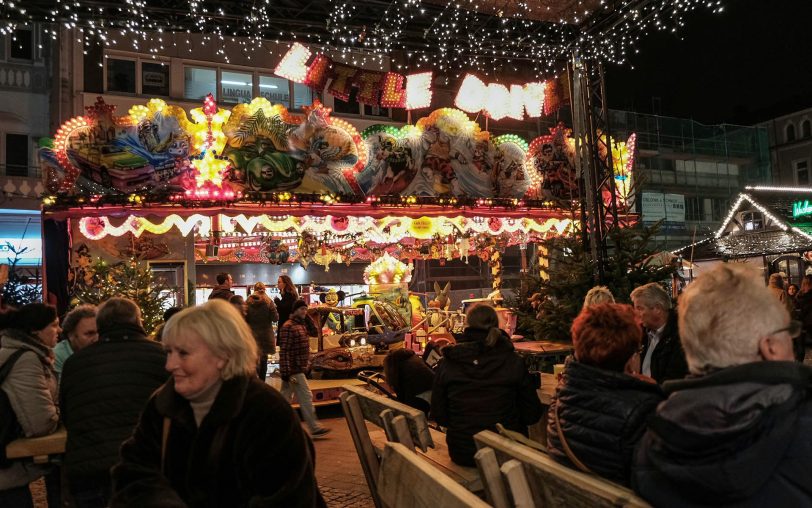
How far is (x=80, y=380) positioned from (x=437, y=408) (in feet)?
7.89

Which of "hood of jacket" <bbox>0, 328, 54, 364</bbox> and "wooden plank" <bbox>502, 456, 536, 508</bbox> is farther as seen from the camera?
"hood of jacket" <bbox>0, 328, 54, 364</bbox>

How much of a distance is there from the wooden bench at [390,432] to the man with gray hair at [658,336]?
1.53 metres

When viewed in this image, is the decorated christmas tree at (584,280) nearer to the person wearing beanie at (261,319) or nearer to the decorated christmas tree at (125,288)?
the person wearing beanie at (261,319)

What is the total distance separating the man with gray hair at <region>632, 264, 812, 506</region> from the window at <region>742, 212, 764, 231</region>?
23378mm

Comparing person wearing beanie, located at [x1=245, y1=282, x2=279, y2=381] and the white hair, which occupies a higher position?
the white hair

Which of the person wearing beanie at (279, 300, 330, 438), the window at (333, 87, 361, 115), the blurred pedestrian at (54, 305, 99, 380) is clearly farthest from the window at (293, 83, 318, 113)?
the blurred pedestrian at (54, 305, 99, 380)

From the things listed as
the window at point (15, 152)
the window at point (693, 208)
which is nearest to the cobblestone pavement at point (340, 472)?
the window at point (15, 152)

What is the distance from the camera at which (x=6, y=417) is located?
4.03 meters

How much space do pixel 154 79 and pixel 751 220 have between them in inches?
820

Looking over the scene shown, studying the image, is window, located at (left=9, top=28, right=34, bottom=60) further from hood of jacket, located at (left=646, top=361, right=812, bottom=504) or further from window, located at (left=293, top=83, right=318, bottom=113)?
hood of jacket, located at (left=646, top=361, right=812, bottom=504)

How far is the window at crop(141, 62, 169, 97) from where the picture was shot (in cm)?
1875

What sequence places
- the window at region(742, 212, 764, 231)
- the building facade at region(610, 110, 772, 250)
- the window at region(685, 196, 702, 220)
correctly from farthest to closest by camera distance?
the window at region(685, 196, 702, 220) → the building facade at region(610, 110, 772, 250) → the window at region(742, 212, 764, 231)

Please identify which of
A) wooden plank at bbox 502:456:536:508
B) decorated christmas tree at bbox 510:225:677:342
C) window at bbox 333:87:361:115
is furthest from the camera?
window at bbox 333:87:361:115

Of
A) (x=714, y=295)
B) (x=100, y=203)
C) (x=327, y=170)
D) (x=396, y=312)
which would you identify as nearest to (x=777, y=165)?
(x=396, y=312)
